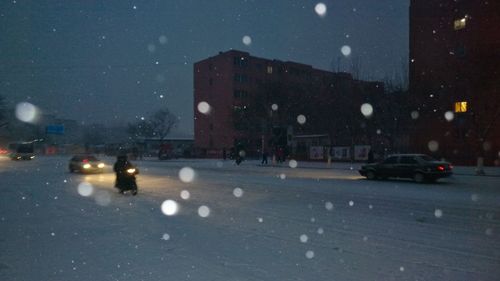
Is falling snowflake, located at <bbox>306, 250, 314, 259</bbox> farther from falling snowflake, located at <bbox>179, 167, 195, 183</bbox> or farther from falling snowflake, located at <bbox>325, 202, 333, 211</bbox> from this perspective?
falling snowflake, located at <bbox>179, 167, 195, 183</bbox>

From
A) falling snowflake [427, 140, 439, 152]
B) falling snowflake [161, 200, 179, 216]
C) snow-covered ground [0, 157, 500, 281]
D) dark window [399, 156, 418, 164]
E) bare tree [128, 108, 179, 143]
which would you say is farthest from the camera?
bare tree [128, 108, 179, 143]

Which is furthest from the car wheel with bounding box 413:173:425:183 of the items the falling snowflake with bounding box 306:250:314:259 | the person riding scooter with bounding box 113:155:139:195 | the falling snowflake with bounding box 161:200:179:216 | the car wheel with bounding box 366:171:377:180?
the falling snowflake with bounding box 306:250:314:259

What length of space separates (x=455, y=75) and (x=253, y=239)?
32968mm

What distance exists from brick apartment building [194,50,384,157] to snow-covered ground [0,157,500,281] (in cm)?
2900

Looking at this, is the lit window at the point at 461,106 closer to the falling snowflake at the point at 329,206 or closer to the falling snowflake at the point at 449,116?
the falling snowflake at the point at 449,116

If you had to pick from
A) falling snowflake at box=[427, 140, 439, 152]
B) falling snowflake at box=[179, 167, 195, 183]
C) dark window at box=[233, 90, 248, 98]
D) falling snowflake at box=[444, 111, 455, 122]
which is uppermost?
dark window at box=[233, 90, 248, 98]

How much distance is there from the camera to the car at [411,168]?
17.9 metres

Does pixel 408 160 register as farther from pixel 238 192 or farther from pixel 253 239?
pixel 253 239

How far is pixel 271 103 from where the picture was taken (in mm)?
57438

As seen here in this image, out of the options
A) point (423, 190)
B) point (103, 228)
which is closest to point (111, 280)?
point (103, 228)

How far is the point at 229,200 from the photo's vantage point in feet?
40.8

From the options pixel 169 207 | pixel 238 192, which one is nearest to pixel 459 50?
pixel 238 192

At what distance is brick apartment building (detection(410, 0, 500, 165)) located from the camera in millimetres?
29328

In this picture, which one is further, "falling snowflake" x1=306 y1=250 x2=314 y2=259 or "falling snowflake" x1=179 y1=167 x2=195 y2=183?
"falling snowflake" x1=179 y1=167 x2=195 y2=183
